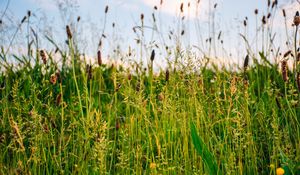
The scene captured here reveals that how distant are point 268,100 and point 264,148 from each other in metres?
0.76

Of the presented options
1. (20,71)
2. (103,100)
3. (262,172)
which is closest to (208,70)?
(103,100)

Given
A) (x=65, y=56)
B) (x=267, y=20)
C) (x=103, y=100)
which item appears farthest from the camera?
(x=65, y=56)

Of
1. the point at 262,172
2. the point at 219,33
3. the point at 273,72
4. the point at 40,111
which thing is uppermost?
the point at 219,33

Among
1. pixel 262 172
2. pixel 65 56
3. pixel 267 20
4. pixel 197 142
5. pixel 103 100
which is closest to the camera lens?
pixel 197 142

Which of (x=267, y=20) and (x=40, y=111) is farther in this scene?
(x=267, y=20)

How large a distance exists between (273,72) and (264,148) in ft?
5.89

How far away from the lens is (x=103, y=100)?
12.2 feet

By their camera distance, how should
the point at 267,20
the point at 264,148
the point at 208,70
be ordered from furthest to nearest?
the point at 208,70 < the point at 267,20 < the point at 264,148

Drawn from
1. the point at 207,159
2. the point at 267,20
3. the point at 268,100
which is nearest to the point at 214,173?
the point at 207,159

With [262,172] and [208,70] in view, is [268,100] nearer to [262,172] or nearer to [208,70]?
[262,172]

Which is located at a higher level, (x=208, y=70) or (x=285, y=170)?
(x=208, y=70)

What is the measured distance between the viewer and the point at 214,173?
170 cm

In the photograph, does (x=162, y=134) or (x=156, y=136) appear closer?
(x=156, y=136)

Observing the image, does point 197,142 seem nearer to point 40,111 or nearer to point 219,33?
point 40,111
